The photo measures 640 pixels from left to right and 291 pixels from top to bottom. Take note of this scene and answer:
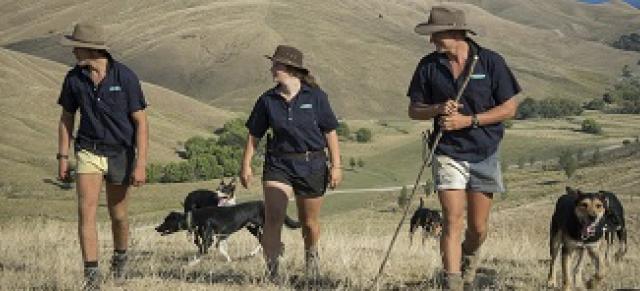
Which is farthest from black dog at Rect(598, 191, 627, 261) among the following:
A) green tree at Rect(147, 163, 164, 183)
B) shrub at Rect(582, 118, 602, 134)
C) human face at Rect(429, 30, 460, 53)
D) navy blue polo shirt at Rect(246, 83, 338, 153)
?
shrub at Rect(582, 118, 602, 134)

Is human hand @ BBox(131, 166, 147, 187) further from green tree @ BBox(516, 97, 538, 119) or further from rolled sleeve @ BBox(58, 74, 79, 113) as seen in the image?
green tree @ BBox(516, 97, 538, 119)

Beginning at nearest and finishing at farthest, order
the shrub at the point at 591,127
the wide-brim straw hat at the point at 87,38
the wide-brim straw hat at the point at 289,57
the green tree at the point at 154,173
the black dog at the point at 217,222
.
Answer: the wide-brim straw hat at the point at 87,38, the wide-brim straw hat at the point at 289,57, the black dog at the point at 217,222, the green tree at the point at 154,173, the shrub at the point at 591,127

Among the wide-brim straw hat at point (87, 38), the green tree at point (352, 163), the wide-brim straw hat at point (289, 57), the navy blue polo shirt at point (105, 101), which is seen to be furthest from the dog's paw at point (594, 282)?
the green tree at point (352, 163)

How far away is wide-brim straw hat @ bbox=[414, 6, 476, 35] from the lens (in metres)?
6.88

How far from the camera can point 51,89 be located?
283 ft

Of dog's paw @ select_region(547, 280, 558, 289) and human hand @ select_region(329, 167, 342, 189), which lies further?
dog's paw @ select_region(547, 280, 558, 289)

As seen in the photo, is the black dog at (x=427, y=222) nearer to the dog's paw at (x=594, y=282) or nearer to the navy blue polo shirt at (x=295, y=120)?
the dog's paw at (x=594, y=282)

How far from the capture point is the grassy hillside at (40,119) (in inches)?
2544

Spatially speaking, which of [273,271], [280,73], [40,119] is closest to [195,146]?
[40,119]

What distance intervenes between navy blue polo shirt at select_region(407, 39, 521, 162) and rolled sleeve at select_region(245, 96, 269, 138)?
163 cm

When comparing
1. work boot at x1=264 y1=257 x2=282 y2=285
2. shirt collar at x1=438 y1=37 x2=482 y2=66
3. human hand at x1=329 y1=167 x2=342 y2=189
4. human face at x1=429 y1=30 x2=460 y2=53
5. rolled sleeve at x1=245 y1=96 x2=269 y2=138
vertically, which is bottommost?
work boot at x1=264 y1=257 x2=282 y2=285

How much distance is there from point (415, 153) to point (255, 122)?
76.8 metres

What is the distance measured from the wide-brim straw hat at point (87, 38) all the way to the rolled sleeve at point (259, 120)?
1.45m

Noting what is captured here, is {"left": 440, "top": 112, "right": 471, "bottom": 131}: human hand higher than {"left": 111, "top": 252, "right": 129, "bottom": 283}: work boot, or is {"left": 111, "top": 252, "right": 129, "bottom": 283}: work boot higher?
{"left": 440, "top": 112, "right": 471, "bottom": 131}: human hand
